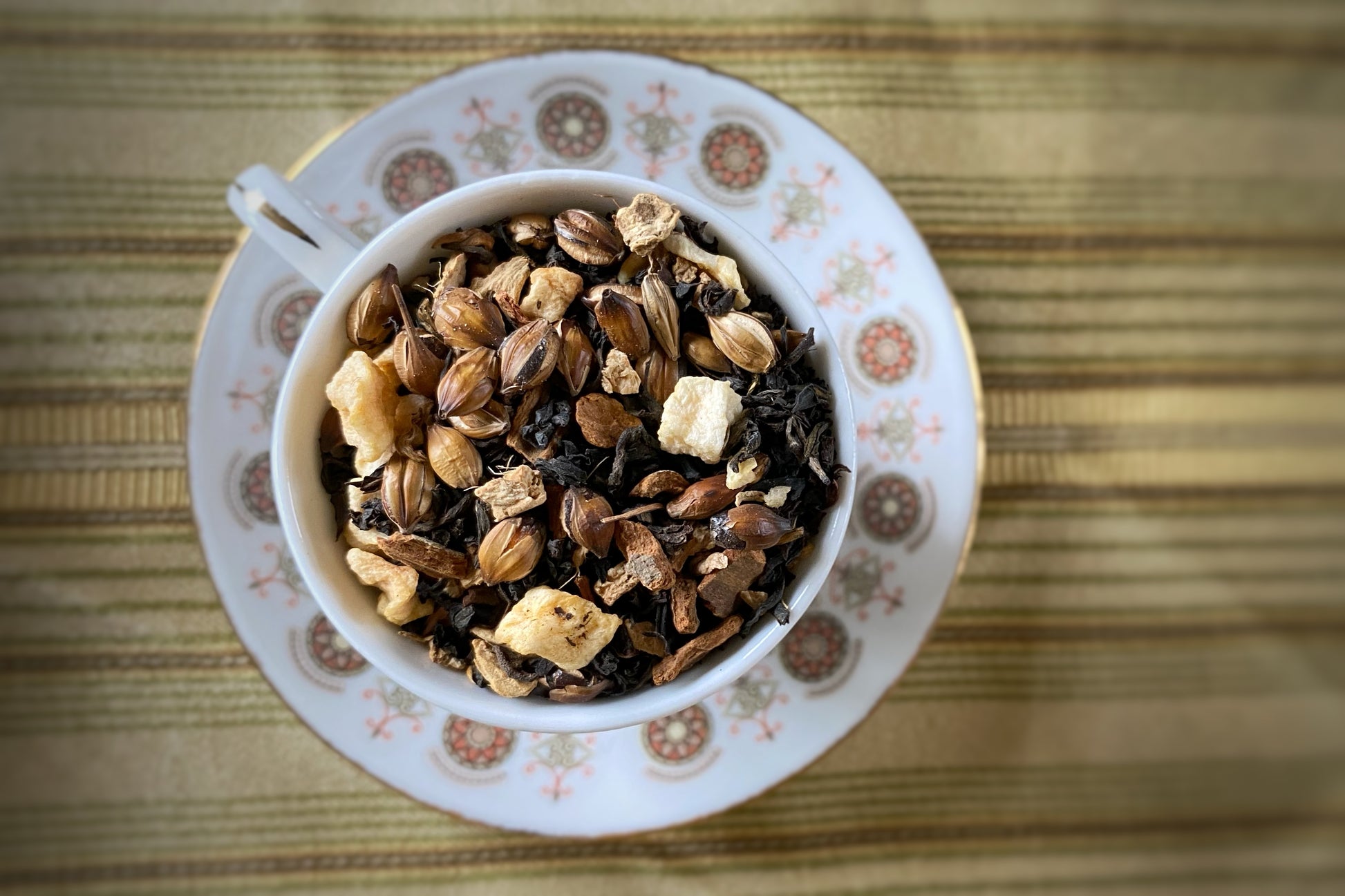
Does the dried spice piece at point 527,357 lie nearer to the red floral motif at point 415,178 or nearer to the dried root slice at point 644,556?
the dried root slice at point 644,556

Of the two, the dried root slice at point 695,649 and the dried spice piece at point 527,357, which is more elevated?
the dried spice piece at point 527,357

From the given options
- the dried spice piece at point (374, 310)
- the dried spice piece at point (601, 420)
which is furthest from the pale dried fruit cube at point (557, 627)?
the dried spice piece at point (374, 310)

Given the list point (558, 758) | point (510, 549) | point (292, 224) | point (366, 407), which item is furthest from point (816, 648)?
point (292, 224)

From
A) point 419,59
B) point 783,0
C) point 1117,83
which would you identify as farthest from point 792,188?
point 1117,83

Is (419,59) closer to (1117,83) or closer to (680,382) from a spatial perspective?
(680,382)

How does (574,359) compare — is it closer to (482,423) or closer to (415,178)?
(482,423)

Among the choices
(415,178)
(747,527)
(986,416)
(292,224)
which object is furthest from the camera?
(986,416)
